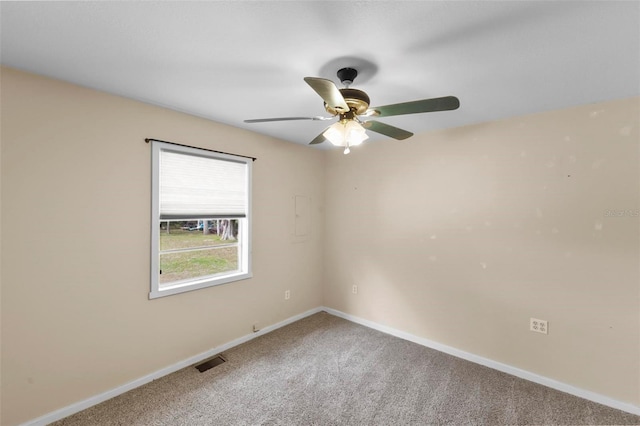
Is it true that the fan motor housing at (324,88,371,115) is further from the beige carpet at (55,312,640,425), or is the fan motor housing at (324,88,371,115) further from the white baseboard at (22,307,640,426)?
the white baseboard at (22,307,640,426)

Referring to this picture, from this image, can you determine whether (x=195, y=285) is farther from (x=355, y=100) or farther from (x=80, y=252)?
(x=355, y=100)

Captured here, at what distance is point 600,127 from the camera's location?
7.28ft

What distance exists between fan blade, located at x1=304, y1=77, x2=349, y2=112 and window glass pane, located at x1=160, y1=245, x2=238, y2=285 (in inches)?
83.2

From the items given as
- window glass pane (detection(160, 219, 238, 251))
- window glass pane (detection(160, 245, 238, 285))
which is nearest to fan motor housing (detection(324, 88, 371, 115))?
window glass pane (detection(160, 219, 238, 251))

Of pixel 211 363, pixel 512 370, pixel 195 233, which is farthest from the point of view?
pixel 195 233

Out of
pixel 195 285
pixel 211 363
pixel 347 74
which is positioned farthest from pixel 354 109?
pixel 211 363

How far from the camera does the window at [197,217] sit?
2.54m

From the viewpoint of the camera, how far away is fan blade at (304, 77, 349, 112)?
4.32ft

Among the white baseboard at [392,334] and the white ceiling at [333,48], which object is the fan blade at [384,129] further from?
the white baseboard at [392,334]

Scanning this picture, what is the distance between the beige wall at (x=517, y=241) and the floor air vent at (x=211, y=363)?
1848mm

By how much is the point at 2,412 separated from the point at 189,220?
1.72m

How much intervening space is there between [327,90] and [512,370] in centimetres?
300

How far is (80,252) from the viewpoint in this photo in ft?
6.83

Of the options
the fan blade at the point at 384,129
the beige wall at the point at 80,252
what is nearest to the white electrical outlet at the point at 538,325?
the fan blade at the point at 384,129
